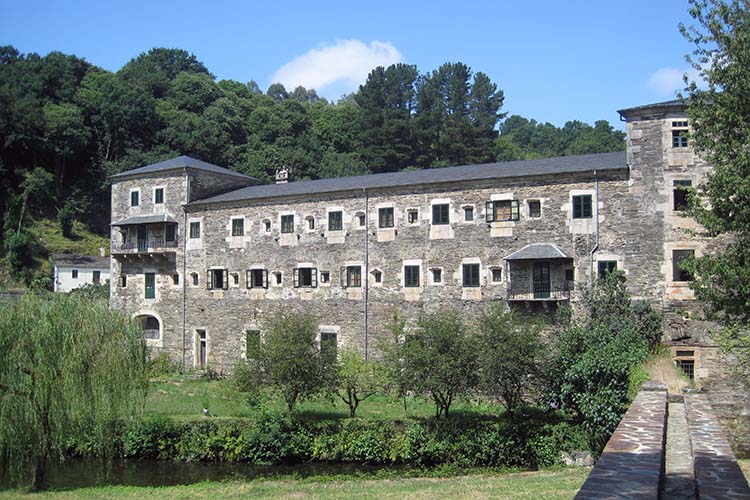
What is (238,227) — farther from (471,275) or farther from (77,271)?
(77,271)

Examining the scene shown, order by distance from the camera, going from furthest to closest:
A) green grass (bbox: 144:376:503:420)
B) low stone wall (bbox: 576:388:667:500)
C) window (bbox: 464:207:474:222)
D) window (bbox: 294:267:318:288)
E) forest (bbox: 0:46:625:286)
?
forest (bbox: 0:46:625:286), window (bbox: 294:267:318:288), window (bbox: 464:207:474:222), green grass (bbox: 144:376:503:420), low stone wall (bbox: 576:388:667:500)

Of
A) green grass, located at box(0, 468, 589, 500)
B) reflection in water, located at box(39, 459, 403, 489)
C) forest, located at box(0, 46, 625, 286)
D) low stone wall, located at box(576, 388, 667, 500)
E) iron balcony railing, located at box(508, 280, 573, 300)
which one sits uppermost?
forest, located at box(0, 46, 625, 286)

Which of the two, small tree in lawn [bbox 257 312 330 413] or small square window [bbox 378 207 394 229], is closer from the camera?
small tree in lawn [bbox 257 312 330 413]

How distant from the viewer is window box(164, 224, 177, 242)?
36.8 meters

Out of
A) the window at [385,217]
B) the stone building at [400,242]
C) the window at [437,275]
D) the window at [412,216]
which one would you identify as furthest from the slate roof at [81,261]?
the window at [437,275]

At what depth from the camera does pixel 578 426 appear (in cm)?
2217

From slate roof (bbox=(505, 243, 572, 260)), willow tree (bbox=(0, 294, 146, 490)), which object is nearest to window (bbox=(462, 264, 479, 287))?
slate roof (bbox=(505, 243, 572, 260))

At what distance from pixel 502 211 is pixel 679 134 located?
7.09 meters

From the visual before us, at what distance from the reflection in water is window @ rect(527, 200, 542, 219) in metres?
11.4

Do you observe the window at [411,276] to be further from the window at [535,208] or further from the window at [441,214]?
the window at [535,208]

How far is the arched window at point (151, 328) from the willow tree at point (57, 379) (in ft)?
53.7

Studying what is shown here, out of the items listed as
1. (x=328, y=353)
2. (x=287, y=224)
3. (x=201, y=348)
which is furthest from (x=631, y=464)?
(x=201, y=348)

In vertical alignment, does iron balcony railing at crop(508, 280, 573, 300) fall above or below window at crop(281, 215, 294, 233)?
below

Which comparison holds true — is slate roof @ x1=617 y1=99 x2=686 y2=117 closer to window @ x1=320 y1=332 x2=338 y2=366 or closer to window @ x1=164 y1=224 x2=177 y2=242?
window @ x1=320 y1=332 x2=338 y2=366
